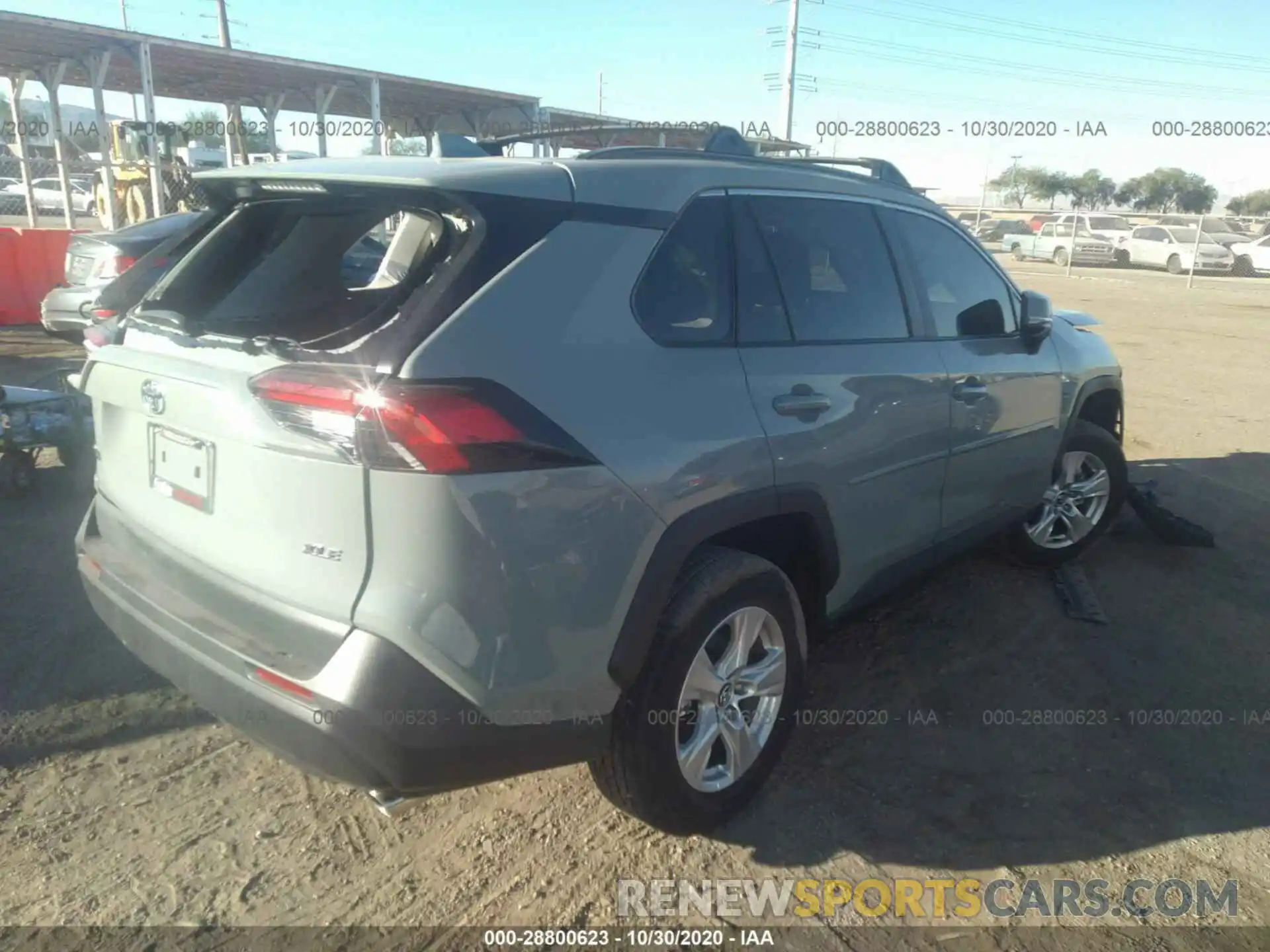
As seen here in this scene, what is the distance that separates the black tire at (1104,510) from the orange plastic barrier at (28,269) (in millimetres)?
11738

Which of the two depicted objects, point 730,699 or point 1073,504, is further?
point 1073,504

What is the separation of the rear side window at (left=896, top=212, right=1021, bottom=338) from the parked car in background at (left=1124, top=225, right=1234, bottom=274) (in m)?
27.8

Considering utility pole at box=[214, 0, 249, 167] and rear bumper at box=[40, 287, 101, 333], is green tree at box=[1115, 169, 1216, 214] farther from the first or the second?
rear bumper at box=[40, 287, 101, 333]

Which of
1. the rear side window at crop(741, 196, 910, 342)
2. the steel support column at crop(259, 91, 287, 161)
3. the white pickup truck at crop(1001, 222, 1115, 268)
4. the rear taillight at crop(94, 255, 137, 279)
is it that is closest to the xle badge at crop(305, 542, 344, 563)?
the rear side window at crop(741, 196, 910, 342)

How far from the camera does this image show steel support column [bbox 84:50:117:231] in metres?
18.3

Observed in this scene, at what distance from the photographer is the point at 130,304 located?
10.1 feet

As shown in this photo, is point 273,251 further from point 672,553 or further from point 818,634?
point 818,634

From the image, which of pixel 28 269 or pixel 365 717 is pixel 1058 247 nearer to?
pixel 28 269

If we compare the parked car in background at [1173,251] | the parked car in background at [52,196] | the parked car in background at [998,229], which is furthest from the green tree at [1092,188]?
the parked car in background at [52,196]

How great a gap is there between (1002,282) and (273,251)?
306 centimetres

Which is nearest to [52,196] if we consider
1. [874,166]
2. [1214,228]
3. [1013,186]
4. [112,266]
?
[112,266]

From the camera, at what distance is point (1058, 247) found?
106 feet

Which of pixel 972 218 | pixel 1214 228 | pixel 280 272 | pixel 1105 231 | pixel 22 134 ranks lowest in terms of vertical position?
pixel 1105 231

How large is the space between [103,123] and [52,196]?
22948mm
